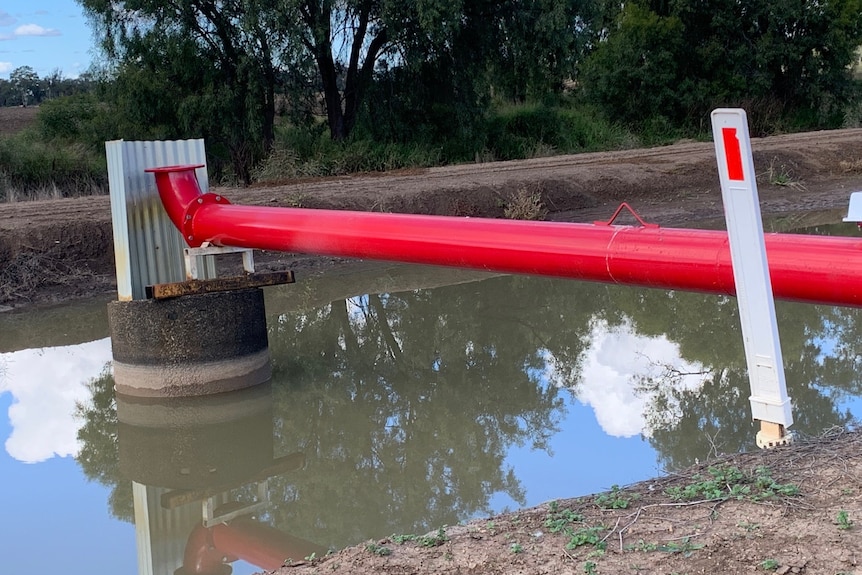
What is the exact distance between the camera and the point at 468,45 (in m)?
22.8

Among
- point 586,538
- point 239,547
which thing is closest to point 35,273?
point 239,547

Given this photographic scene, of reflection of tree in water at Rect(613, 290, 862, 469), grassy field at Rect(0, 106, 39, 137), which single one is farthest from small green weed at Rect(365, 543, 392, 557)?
grassy field at Rect(0, 106, 39, 137)

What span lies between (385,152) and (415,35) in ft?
8.78

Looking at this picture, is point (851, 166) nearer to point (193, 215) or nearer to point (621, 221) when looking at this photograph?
point (621, 221)

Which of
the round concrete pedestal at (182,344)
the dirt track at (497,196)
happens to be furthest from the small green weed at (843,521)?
the dirt track at (497,196)

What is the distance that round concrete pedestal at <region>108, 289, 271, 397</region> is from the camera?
791cm

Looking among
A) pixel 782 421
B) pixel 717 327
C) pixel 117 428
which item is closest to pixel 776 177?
pixel 717 327

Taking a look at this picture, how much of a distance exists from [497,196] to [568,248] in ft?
34.3

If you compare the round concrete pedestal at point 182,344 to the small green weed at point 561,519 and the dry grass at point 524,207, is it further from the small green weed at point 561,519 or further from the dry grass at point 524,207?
the dry grass at point 524,207

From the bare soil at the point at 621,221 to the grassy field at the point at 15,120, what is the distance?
1759 centimetres

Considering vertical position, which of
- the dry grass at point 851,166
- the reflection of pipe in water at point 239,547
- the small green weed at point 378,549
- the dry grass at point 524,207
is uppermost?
the dry grass at point 851,166

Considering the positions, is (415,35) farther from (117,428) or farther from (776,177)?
(117,428)

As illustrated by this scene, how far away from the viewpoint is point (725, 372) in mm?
7645

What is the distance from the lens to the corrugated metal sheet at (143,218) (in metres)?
7.89
